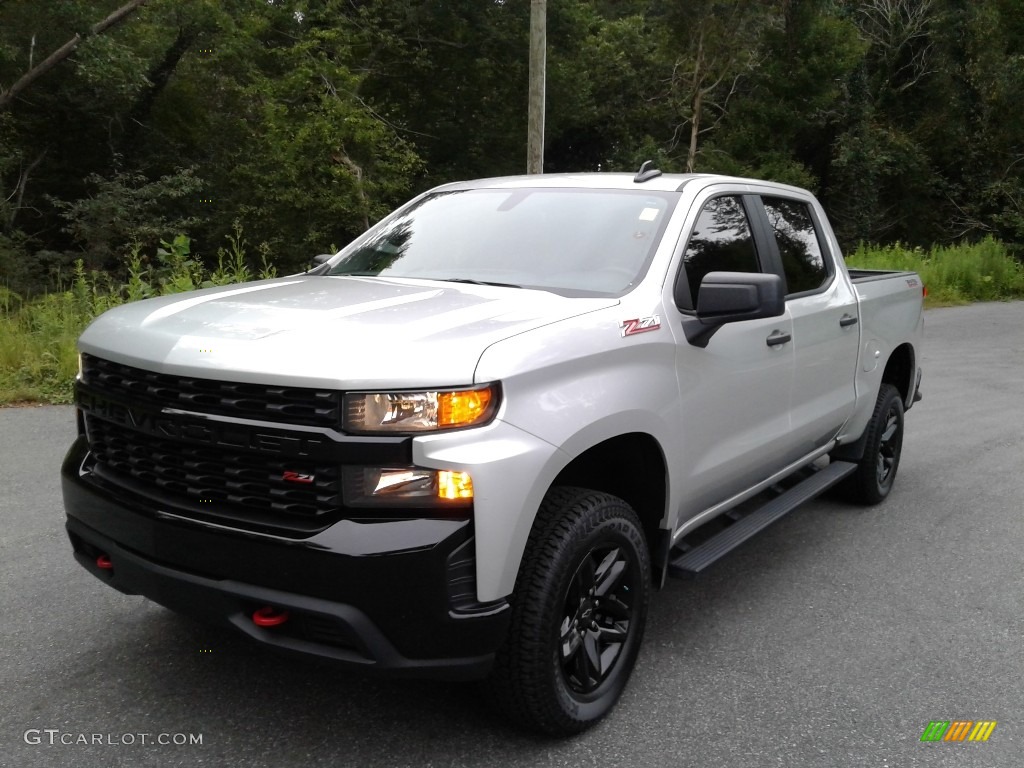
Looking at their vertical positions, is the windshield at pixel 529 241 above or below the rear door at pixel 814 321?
above

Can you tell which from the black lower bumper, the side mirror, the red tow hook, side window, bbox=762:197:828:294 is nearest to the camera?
the black lower bumper

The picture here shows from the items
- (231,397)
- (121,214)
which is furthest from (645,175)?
(121,214)

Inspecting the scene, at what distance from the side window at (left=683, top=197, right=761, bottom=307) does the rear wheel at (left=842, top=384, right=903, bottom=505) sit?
5.89 feet

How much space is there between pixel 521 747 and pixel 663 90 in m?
36.9

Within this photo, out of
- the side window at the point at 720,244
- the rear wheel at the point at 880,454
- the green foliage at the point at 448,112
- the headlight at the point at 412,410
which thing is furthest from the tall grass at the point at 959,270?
the headlight at the point at 412,410

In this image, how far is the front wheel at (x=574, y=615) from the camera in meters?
2.85

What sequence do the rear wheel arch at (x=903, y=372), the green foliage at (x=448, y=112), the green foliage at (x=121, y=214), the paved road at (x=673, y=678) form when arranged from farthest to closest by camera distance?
the green foliage at (x=448, y=112)
the green foliage at (x=121, y=214)
the rear wheel arch at (x=903, y=372)
the paved road at (x=673, y=678)

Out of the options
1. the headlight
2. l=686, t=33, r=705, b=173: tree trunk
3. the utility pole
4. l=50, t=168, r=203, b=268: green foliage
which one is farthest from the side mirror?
l=686, t=33, r=705, b=173: tree trunk

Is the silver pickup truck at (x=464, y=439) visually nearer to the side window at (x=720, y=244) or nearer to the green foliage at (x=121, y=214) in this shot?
the side window at (x=720, y=244)

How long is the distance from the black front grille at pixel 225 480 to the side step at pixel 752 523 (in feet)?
5.02

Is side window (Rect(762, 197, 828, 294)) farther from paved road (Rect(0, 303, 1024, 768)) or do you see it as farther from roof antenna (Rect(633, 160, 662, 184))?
paved road (Rect(0, 303, 1024, 768))

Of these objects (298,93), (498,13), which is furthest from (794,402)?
(498,13)

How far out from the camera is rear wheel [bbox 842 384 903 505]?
5.57 metres

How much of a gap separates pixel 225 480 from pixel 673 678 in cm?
179
